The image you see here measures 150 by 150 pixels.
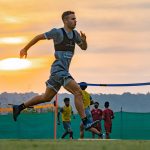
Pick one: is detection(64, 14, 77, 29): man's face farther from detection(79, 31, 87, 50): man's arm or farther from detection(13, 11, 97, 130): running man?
detection(79, 31, 87, 50): man's arm

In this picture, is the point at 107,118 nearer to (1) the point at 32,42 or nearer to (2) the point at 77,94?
(2) the point at 77,94

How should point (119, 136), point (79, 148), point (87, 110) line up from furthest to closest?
1. point (119, 136)
2. point (87, 110)
3. point (79, 148)

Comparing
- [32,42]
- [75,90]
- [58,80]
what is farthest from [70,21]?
[75,90]

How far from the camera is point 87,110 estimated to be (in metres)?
17.8

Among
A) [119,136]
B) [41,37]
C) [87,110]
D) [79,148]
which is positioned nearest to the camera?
[79,148]

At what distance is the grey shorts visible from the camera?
12086 mm

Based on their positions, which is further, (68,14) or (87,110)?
(87,110)

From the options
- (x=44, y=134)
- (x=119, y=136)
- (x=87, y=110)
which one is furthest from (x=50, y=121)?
(x=87, y=110)

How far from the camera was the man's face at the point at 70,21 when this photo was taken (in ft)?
39.7

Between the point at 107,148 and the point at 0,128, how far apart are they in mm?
23158

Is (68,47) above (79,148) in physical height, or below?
above

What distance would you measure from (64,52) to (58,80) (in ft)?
1.66

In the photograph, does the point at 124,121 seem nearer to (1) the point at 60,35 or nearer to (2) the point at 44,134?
(2) the point at 44,134

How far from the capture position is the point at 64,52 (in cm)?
1205
